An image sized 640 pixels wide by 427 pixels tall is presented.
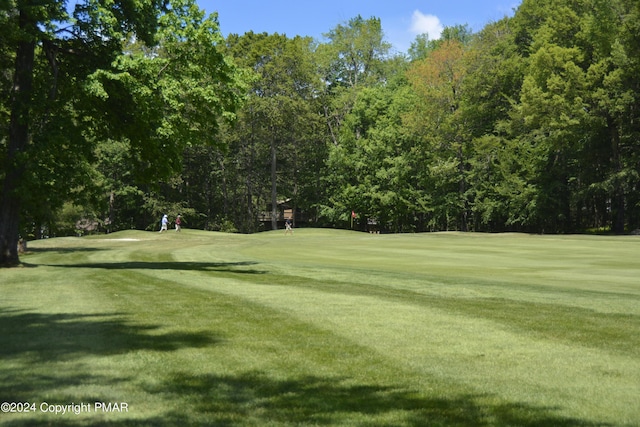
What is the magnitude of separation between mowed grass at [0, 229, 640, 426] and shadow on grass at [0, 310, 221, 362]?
4 cm

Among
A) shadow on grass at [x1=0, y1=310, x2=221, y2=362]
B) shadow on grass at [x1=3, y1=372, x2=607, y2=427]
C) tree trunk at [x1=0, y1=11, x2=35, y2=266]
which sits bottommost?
shadow on grass at [x1=3, y1=372, x2=607, y2=427]

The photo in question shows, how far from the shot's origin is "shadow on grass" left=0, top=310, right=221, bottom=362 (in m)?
7.32

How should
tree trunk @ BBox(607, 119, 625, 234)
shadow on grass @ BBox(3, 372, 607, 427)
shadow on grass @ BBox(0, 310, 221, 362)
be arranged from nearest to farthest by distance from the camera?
shadow on grass @ BBox(3, 372, 607, 427), shadow on grass @ BBox(0, 310, 221, 362), tree trunk @ BBox(607, 119, 625, 234)

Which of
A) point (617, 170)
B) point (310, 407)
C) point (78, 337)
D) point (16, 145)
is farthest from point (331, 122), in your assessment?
point (310, 407)

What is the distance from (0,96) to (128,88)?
6221mm

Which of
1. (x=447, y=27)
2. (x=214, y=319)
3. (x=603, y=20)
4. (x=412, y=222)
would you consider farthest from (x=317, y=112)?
(x=214, y=319)

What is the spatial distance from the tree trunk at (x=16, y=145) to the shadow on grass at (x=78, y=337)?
1192cm

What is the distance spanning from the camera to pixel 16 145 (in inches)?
843

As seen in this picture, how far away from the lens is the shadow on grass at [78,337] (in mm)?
7324

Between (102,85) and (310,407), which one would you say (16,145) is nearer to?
(102,85)

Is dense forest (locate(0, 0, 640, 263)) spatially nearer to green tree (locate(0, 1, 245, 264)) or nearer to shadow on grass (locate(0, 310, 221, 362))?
green tree (locate(0, 1, 245, 264))

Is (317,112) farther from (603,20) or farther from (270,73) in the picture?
(603,20)

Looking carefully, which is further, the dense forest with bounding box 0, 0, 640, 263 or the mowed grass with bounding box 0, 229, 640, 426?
the dense forest with bounding box 0, 0, 640, 263

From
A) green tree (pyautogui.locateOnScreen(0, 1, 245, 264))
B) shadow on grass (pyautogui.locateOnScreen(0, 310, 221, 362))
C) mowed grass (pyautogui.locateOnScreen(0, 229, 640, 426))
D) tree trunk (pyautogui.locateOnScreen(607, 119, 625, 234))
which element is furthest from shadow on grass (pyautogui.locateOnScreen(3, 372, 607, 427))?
tree trunk (pyautogui.locateOnScreen(607, 119, 625, 234))
